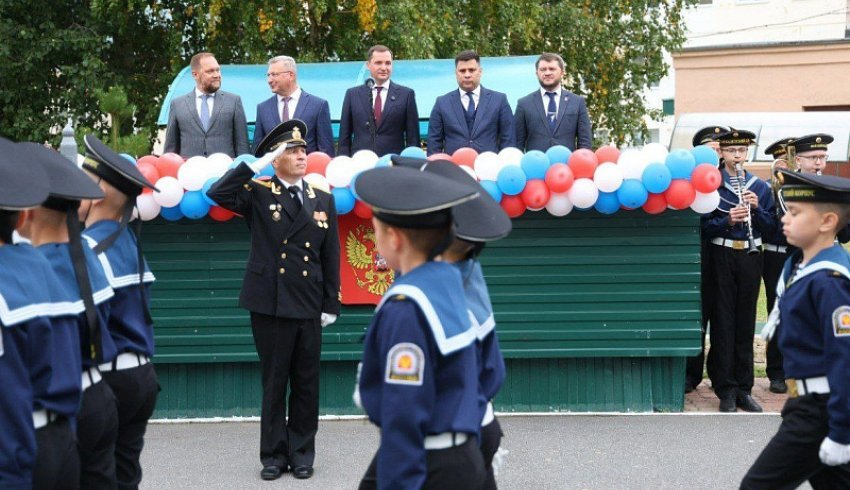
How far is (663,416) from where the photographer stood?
9000 mm

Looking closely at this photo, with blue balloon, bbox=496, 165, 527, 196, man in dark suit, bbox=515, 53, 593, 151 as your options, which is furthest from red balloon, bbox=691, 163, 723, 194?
man in dark suit, bbox=515, 53, 593, 151

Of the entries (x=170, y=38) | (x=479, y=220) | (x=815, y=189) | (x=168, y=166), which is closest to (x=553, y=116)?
(x=168, y=166)

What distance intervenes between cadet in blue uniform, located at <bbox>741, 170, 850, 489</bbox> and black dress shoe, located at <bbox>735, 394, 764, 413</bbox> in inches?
160

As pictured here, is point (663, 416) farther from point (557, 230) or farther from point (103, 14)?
point (103, 14)

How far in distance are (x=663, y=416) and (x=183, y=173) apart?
4026mm

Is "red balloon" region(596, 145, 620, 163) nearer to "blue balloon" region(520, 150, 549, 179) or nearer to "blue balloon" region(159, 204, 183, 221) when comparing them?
"blue balloon" region(520, 150, 549, 179)

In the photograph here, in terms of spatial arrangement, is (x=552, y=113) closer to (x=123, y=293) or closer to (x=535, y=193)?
(x=535, y=193)

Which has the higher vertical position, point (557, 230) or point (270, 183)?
point (270, 183)

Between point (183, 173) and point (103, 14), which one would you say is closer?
point (183, 173)

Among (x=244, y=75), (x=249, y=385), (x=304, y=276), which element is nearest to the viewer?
(x=304, y=276)

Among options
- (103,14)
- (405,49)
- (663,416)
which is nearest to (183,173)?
(663,416)

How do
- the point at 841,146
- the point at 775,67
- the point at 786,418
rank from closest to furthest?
the point at 786,418 → the point at 841,146 → the point at 775,67

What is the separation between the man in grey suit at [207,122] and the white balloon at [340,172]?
1622 mm

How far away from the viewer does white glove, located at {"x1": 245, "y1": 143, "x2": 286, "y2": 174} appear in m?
7.00
